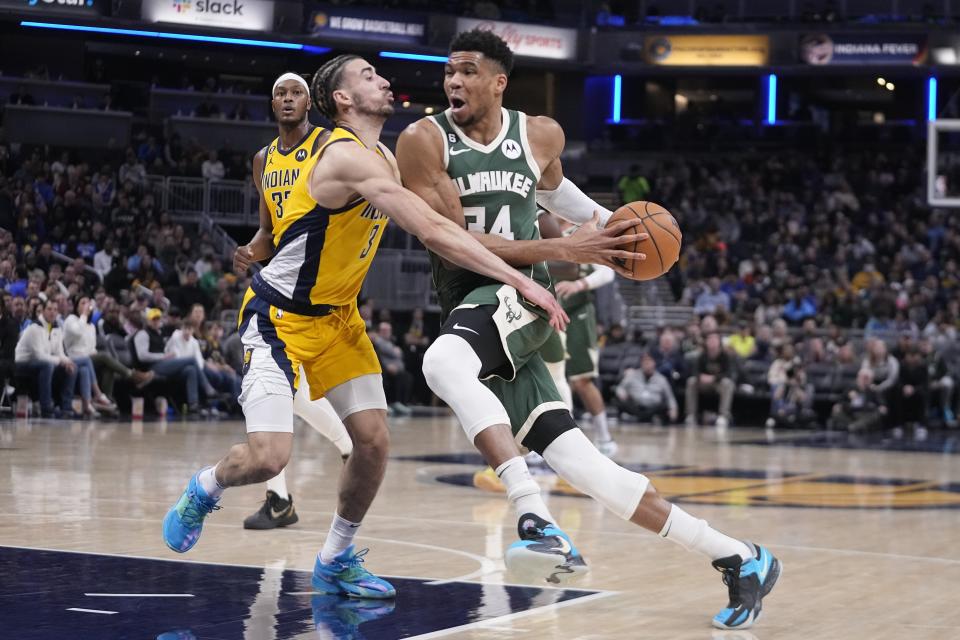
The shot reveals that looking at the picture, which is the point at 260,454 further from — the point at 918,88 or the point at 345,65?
the point at 918,88

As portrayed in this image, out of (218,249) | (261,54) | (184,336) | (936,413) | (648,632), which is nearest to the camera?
(648,632)

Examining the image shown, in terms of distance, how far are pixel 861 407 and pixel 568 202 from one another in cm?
1396

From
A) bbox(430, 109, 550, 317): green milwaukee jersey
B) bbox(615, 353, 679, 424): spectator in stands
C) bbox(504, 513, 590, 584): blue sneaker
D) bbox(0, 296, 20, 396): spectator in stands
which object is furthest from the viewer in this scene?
bbox(615, 353, 679, 424): spectator in stands

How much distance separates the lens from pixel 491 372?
5.04m

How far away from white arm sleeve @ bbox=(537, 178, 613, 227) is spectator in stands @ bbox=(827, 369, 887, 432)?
44.9 ft

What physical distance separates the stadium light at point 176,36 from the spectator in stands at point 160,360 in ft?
38.2

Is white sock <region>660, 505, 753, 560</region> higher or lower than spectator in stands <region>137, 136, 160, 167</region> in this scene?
lower

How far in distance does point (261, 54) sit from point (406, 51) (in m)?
3.81

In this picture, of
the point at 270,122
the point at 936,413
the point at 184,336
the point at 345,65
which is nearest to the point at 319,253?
the point at 345,65

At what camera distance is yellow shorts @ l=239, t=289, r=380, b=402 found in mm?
5539

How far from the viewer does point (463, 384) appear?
4.88 m

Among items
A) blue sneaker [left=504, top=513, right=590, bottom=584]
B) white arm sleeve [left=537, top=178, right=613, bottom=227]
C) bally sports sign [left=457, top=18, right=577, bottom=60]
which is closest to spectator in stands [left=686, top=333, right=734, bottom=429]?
bally sports sign [left=457, top=18, right=577, bottom=60]

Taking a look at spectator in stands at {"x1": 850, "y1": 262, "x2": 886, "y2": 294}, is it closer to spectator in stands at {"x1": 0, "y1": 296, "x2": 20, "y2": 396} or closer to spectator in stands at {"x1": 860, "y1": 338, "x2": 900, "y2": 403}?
spectator in stands at {"x1": 860, "y1": 338, "x2": 900, "y2": 403}

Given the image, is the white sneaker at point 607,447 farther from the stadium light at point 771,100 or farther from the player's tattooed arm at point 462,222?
the stadium light at point 771,100
